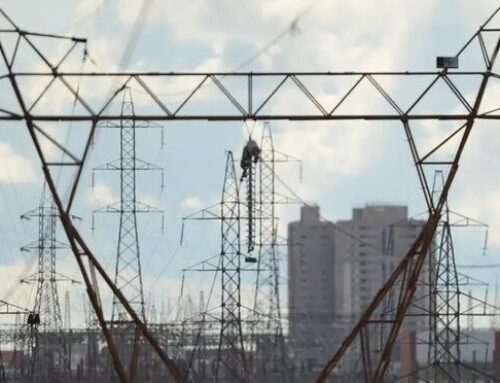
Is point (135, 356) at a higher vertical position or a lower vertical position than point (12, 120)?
lower

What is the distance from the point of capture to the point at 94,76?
45125mm

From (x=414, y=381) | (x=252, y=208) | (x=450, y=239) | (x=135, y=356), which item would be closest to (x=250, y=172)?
(x=252, y=208)

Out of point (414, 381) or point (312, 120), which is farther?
point (414, 381)

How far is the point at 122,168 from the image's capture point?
8019cm

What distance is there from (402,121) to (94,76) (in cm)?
712

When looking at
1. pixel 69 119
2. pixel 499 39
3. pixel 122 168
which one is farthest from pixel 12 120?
pixel 122 168

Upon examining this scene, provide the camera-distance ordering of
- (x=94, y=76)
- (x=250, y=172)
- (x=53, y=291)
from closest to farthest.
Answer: (x=94, y=76), (x=250, y=172), (x=53, y=291)

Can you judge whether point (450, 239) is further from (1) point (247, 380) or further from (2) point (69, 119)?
(2) point (69, 119)

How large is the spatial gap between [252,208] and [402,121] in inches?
1139

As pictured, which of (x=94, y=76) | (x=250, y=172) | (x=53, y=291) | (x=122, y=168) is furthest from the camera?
(x=53, y=291)

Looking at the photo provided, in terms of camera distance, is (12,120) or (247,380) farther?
(247,380)

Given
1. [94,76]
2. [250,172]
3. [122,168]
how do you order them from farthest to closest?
[122,168]
[250,172]
[94,76]

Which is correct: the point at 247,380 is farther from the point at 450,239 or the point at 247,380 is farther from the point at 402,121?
the point at 402,121

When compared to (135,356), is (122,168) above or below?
above
